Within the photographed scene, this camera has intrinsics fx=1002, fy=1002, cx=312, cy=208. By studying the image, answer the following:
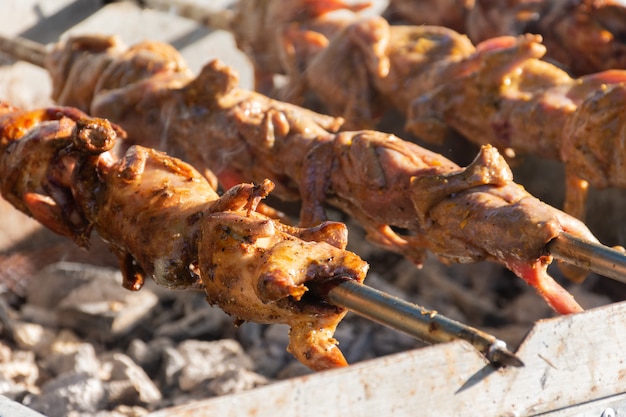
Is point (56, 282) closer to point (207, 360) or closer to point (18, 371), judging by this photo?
point (18, 371)

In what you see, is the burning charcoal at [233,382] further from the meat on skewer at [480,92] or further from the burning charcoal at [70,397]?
the meat on skewer at [480,92]

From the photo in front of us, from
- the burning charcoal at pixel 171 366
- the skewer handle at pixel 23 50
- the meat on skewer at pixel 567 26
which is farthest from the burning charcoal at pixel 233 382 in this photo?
the skewer handle at pixel 23 50

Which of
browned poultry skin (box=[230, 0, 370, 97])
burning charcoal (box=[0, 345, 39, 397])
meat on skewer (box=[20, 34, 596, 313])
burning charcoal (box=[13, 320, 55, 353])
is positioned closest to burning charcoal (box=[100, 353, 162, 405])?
burning charcoal (box=[0, 345, 39, 397])

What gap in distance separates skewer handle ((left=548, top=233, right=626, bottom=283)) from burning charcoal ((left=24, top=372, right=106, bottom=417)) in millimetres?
2108

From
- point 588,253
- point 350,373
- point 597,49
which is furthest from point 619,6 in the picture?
point 350,373

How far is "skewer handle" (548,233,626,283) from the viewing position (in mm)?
2643

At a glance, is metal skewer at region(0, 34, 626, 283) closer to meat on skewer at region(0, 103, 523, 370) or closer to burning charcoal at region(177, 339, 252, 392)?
meat on skewer at region(0, 103, 523, 370)

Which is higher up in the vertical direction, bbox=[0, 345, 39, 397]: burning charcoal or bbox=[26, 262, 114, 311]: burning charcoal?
bbox=[0, 345, 39, 397]: burning charcoal

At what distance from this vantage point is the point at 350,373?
2219mm

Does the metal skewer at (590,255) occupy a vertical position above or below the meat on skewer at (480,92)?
above

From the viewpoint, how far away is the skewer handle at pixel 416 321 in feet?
7.50

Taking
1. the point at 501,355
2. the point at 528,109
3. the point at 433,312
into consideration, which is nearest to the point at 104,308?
the point at 528,109

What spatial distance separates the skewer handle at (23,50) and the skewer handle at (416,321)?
4.05m

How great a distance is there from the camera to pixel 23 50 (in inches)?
243
